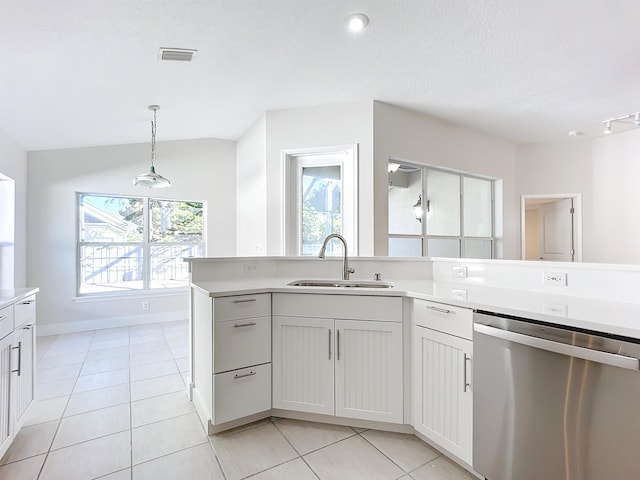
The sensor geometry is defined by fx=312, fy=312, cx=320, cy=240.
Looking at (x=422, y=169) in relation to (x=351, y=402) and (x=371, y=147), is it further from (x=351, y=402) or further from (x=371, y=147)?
(x=351, y=402)

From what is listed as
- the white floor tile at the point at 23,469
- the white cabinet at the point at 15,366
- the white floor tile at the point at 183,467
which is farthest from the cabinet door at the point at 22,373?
the white floor tile at the point at 183,467

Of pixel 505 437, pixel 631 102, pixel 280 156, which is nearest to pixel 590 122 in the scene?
pixel 631 102

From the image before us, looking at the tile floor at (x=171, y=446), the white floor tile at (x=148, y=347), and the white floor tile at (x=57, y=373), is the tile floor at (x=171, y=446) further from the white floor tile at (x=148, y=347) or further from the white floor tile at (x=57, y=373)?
the white floor tile at (x=148, y=347)

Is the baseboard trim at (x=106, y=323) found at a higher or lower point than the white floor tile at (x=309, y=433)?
higher

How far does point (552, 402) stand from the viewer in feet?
4.01

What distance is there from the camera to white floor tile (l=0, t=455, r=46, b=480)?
60.8 inches

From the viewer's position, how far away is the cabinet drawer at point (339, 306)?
185 cm

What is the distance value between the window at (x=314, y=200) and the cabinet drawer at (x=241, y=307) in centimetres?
134

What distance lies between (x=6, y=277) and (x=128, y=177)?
5.85 ft

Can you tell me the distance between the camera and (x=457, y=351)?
155cm

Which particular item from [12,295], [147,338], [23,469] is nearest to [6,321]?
[12,295]

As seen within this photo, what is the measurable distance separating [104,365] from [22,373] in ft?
4.44

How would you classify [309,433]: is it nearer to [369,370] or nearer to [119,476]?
[369,370]

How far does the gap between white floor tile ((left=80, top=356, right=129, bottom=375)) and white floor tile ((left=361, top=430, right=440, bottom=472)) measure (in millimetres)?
2465
